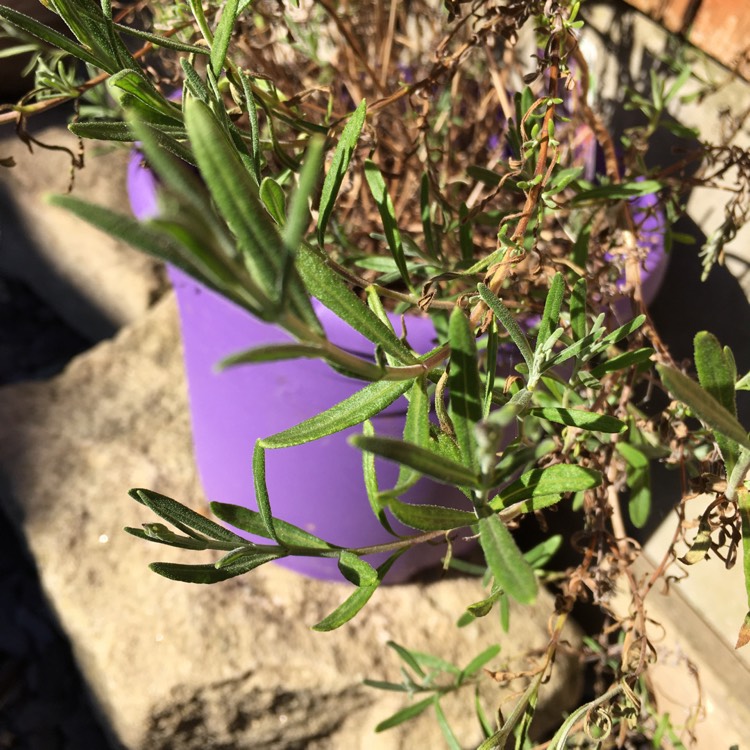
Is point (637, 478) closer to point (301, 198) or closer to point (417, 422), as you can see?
point (417, 422)

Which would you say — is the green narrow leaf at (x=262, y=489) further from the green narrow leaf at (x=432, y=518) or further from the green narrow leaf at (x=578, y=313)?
the green narrow leaf at (x=578, y=313)

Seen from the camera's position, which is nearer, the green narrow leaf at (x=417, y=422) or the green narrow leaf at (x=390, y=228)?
the green narrow leaf at (x=417, y=422)

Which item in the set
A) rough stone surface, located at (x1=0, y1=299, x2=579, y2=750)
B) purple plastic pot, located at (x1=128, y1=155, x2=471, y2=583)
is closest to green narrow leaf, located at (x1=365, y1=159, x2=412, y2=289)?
purple plastic pot, located at (x1=128, y1=155, x2=471, y2=583)

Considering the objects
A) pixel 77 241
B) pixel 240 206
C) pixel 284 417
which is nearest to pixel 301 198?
pixel 240 206

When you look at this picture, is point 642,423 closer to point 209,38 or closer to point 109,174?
point 209,38

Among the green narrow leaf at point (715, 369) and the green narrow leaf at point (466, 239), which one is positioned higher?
the green narrow leaf at point (466, 239)

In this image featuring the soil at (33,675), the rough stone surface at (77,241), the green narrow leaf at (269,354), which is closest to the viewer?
the green narrow leaf at (269,354)

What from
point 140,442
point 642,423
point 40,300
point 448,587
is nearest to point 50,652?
point 140,442

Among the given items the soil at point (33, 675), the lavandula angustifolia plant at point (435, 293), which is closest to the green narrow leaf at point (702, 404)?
the lavandula angustifolia plant at point (435, 293)
